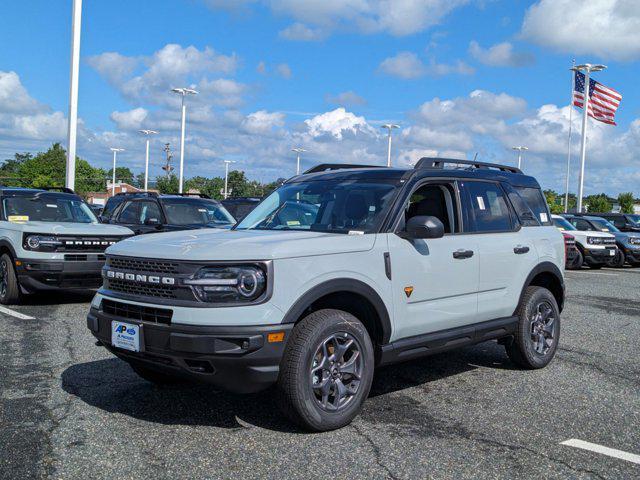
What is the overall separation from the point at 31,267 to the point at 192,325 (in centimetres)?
604

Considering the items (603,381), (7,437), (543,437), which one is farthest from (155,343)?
(603,381)

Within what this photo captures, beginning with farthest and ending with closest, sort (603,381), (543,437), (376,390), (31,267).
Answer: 1. (31,267)
2. (603,381)
3. (376,390)
4. (543,437)

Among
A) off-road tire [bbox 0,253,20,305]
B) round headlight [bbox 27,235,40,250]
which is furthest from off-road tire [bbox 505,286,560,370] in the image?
off-road tire [bbox 0,253,20,305]

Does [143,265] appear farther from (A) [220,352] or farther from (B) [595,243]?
(B) [595,243]

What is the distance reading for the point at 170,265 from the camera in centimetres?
434

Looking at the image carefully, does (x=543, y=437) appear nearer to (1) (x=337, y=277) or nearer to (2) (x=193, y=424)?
(1) (x=337, y=277)

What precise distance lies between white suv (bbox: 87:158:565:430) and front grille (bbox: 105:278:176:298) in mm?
11

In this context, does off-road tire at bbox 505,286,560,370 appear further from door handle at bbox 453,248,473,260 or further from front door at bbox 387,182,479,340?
door handle at bbox 453,248,473,260

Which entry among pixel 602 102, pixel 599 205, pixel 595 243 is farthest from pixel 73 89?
pixel 599 205

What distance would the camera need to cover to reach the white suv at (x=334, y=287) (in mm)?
4172

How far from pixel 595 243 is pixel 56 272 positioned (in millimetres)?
15887

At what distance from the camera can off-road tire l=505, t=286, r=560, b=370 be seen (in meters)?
6.22

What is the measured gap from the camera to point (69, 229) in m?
9.49

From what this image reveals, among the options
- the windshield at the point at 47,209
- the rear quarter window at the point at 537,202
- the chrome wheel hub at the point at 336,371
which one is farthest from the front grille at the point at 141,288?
the windshield at the point at 47,209
